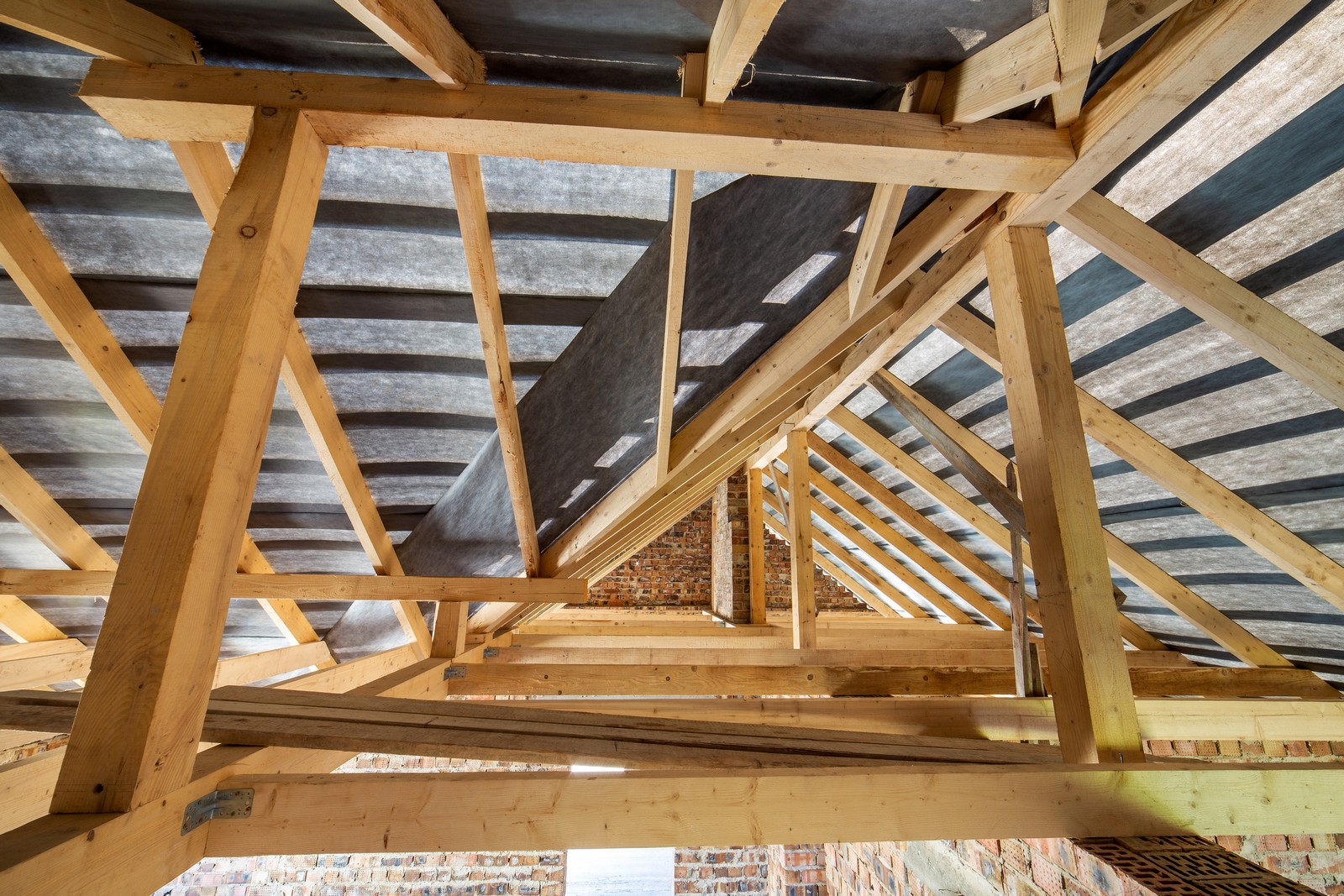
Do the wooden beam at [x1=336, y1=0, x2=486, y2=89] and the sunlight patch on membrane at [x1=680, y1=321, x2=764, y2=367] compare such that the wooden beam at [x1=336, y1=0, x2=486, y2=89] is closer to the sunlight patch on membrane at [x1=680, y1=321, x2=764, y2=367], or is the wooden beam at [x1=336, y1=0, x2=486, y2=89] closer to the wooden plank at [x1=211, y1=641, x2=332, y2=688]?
the sunlight patch on membrane at [x1=680, y1=321, x2=764, y2=367]

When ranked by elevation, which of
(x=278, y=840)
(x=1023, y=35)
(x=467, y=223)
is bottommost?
(x=278, y=840)

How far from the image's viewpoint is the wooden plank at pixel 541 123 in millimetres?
1468

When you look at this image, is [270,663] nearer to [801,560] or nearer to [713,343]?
[713,343]

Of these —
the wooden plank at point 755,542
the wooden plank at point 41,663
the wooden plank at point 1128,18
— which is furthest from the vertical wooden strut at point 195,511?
the wooden plank at point 755,542

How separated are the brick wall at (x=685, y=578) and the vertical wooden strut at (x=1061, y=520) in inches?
307

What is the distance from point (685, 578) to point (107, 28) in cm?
901

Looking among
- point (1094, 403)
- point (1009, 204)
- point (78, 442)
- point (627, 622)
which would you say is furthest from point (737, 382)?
point (627, 622)

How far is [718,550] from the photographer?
27.4ft

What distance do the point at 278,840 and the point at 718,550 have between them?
7.17 metres

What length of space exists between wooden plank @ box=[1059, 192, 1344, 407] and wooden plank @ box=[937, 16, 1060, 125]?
79 cm

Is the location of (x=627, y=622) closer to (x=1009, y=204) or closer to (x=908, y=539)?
(x=908, y=539)

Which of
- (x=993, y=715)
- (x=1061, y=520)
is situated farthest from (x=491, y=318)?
(x=993, y=715)

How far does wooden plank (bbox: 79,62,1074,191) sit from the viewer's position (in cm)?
147

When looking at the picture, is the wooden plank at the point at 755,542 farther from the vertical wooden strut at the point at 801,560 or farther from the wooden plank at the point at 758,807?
A: the wooden plank at the point at 758,807
